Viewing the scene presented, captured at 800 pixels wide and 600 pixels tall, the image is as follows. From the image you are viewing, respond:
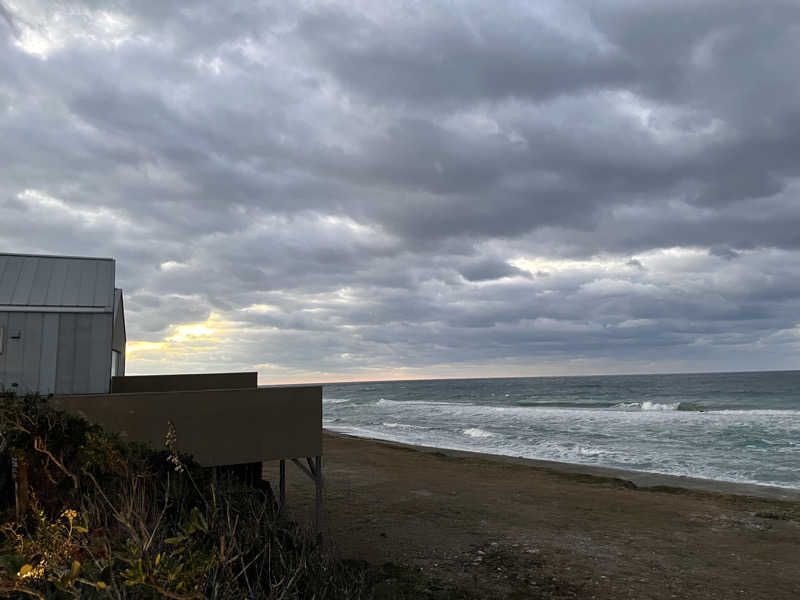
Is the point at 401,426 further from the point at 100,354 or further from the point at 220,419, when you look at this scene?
the point at 220,419

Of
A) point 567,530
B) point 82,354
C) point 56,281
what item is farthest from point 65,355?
point 567,530

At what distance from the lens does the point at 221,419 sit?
8.91m

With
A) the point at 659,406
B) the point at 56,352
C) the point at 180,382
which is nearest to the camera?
the point at 56,352

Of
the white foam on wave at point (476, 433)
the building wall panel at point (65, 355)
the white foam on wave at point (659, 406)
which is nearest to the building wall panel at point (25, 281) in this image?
the building wall panel at point (65, 355)

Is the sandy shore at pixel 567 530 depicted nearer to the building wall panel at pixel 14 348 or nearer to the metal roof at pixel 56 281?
the building wall panel at pixel 14 348

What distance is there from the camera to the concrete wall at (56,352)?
9.30m

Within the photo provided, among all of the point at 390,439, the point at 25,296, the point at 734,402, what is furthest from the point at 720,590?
the point at 734,402

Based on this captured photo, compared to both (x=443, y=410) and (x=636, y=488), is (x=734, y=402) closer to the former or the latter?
(x=443, y=410)

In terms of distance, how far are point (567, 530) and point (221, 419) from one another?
31.1 ft

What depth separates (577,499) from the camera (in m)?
17.8

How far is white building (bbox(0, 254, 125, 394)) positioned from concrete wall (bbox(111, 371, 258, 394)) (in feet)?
7.09

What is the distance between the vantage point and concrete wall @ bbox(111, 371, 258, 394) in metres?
12.4

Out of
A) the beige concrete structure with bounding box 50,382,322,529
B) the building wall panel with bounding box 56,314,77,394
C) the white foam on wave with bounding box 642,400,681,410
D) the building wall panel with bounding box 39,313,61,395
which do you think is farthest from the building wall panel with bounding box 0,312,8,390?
the white foam on wave with bounding box 642,400,681,410

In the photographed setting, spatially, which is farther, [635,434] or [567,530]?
[635,434]
